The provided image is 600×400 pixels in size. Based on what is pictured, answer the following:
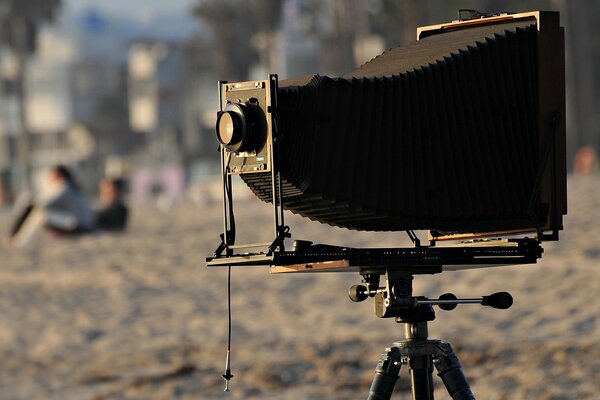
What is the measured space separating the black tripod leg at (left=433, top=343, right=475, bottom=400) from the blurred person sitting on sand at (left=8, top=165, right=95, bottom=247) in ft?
47.0

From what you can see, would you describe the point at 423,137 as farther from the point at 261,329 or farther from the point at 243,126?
the point at 261,329

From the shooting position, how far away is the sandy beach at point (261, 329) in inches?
372

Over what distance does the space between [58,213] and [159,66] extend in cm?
7322

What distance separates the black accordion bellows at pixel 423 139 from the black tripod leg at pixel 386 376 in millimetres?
336

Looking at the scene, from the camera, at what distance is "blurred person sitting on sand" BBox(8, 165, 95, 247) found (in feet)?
60.0

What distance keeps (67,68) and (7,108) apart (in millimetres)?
5280

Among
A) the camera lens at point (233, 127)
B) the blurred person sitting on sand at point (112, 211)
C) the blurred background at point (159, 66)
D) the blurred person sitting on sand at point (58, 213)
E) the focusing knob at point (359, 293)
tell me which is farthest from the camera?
the blurred background at point (159, 66)

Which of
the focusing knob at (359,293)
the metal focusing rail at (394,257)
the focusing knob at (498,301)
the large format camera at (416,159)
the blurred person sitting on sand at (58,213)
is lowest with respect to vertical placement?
the focusing knob at (498,301)

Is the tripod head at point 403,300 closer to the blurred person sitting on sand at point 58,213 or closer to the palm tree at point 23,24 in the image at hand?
the blurred person sitting on sand at point 58,213

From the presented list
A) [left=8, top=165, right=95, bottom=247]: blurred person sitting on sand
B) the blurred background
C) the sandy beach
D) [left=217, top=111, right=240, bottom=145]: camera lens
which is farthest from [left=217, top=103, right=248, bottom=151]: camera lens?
the blurred background

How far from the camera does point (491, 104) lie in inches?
166

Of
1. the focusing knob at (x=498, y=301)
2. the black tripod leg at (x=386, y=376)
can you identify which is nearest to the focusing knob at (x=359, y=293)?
the black tripod leg at (x=386, y=376)

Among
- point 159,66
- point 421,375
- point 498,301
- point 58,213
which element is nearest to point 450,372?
point 421,375

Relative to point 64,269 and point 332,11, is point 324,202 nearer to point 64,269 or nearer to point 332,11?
point 64,269
